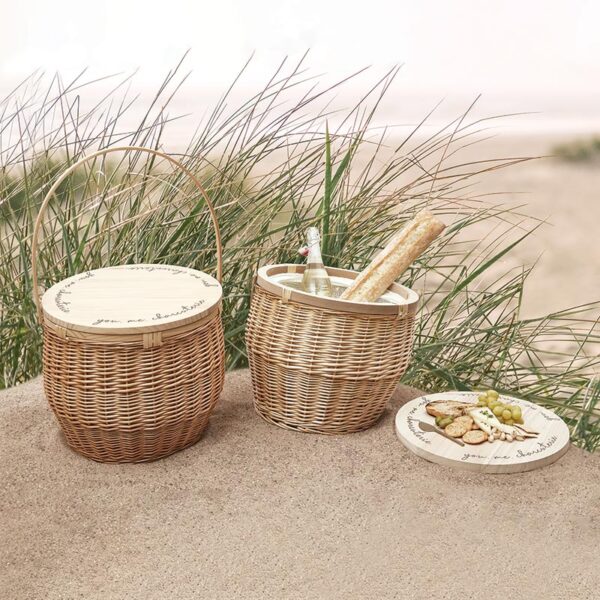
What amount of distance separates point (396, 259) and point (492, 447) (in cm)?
59

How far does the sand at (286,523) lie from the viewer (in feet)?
5.98

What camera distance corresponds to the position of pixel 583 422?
2619mm

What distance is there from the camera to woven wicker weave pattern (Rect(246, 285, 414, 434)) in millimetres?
2270

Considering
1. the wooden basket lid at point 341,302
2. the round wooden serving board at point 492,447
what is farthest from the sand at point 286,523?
the wooden basket lid at point 341,302

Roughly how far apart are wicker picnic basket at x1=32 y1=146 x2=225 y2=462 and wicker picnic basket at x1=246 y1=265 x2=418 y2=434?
152 mm

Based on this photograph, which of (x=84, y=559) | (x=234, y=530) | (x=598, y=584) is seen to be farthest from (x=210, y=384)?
(x=598, y=584)

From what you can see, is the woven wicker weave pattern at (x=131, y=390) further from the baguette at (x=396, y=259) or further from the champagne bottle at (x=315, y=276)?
the baguette at (x=396, y=259)

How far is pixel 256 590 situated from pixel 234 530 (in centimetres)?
22

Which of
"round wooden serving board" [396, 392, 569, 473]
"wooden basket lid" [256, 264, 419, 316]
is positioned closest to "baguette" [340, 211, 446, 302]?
"wooden basket lid" [256, 264, 419, 316]

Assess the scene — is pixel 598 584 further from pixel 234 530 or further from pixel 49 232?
pixel 49 232

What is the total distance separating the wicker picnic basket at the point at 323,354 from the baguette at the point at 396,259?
9 centimetres

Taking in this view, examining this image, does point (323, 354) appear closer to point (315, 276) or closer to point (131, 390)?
point (315, 276)

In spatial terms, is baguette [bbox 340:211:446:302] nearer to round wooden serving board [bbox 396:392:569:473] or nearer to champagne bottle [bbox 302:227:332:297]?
champagne bottle [bbox 302:227:332:297]

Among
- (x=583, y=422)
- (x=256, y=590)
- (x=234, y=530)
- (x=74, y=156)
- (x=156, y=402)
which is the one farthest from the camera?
(x=74, y=156)
